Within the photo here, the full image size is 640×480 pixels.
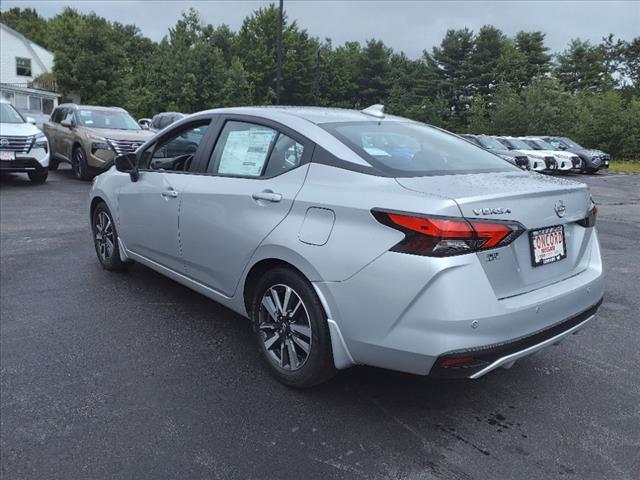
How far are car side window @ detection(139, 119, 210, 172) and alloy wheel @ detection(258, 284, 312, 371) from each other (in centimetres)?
139

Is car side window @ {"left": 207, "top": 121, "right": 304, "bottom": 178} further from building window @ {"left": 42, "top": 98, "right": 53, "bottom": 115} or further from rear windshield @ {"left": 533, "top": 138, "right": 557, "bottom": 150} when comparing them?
building window @ {"left": 42, "top": 98, "right": 53, "bottom": 115}

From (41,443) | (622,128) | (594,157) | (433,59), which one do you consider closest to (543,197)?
(41,443)

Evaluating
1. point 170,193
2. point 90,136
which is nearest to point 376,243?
point 170,193

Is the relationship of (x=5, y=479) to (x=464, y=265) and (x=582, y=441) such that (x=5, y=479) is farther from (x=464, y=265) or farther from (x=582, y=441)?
(x=582, y=441)

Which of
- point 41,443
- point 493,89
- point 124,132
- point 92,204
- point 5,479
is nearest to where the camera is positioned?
point 5,479

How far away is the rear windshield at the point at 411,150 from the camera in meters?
2.96

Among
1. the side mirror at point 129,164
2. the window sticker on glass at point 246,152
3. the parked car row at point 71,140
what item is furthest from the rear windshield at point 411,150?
the parked car row at point 71,140

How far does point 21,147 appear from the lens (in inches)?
430

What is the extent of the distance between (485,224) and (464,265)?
21cm

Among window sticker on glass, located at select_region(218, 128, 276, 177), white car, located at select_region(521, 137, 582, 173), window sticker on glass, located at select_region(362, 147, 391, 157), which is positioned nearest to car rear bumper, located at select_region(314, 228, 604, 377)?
window sticker on glass, located at select_region(362, 147, 391, 157)

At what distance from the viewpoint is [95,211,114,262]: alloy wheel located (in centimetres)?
512

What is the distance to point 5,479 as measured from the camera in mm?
2297

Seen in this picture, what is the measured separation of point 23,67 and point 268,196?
4806 centimetres

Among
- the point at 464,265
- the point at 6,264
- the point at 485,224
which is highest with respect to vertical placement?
the point at 485,224
